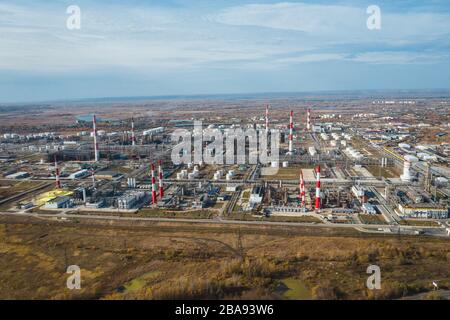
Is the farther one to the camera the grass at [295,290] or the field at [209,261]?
the field at [209,261]

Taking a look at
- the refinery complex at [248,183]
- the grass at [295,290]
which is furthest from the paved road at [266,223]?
the grass at [295,290]

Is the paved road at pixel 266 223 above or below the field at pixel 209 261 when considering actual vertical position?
above

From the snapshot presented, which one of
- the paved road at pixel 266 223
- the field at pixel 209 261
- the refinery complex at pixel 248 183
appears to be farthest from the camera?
the refinery complex at pixel 248 183

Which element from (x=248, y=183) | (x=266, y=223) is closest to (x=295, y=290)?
(x=266, y=223)

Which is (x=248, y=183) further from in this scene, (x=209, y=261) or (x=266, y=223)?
(x=209, y=261)

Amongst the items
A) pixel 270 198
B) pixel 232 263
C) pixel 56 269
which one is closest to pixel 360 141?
pixel 270 198

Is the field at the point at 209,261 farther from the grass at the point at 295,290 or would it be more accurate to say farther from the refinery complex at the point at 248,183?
the refinery complex at the point at 248,183

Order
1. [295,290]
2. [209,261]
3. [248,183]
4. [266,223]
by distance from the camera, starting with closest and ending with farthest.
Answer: [295,290]
[209,261]
[266,223]
[248,183]

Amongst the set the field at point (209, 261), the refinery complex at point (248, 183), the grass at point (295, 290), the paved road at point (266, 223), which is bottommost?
the grass at point (295, 290)
